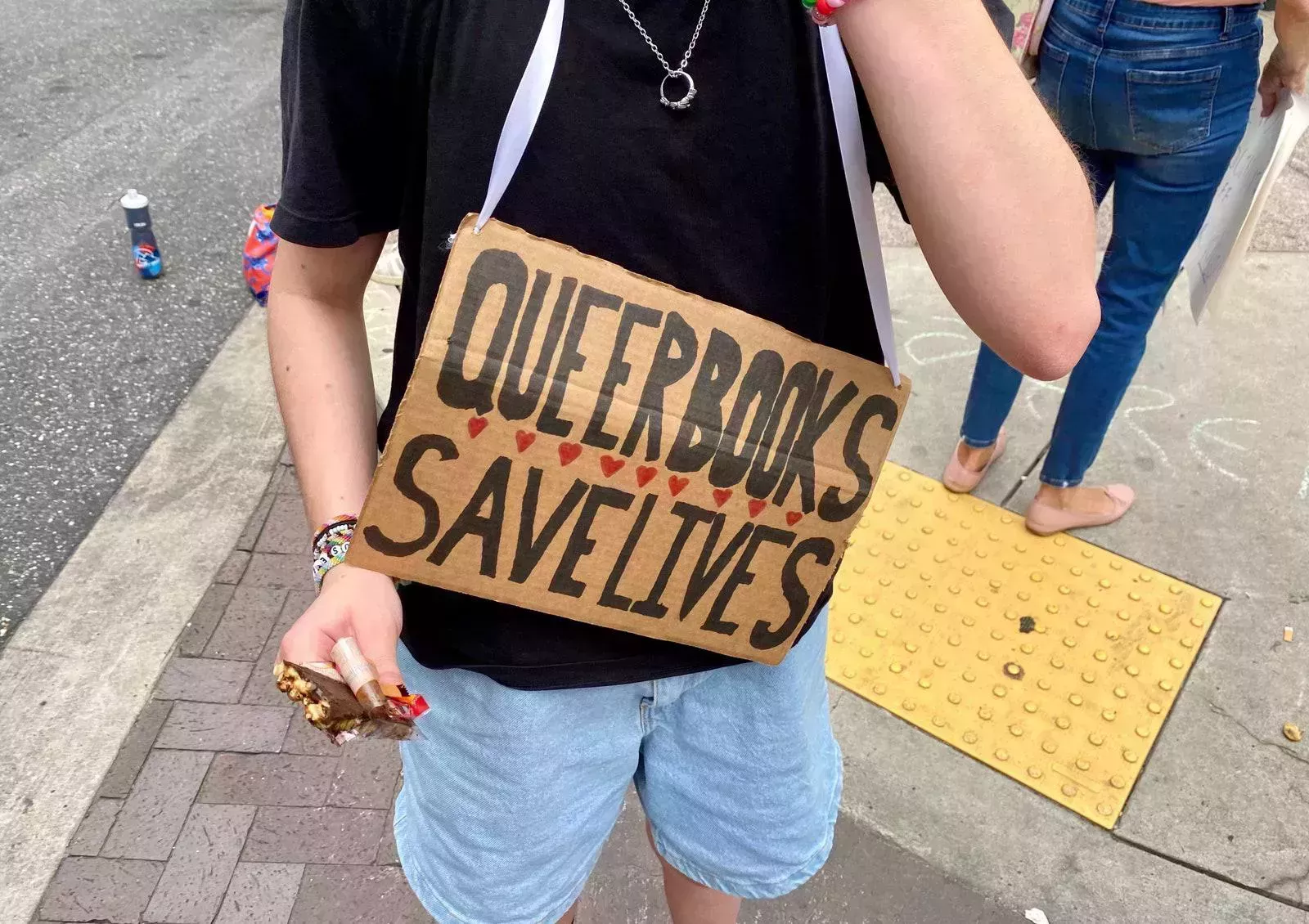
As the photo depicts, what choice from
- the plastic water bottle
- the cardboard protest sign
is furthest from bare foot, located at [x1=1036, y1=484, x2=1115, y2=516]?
the plastic water bottle

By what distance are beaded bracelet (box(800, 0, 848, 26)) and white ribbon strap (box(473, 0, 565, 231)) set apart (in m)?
0.23

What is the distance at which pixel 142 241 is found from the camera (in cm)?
413

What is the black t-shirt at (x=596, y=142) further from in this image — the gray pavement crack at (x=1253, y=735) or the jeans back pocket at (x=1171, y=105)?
the gray pavement crack at (x=1253, y=735)

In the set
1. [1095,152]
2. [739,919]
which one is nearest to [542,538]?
[739,919]

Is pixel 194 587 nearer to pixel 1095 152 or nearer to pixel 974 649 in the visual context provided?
pixel 974 649

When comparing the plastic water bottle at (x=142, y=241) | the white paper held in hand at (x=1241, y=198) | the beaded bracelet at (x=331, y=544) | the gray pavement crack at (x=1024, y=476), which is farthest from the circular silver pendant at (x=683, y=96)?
the plastic water bottle at (x=142, y=241)

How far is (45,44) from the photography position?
6.70 metres

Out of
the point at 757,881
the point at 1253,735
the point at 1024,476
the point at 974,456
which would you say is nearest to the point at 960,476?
the point at 974,456

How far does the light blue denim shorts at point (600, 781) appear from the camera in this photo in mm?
1180

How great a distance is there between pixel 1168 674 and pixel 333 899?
6.60 feet

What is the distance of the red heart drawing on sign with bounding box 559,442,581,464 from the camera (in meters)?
0.97

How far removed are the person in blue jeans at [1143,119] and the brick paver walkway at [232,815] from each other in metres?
1.79

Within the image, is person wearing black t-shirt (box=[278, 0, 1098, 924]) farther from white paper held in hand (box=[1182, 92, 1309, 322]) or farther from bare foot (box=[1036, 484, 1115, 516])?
bare foot (box=[1036, 484, 1115, 516])

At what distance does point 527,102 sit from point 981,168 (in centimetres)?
40
